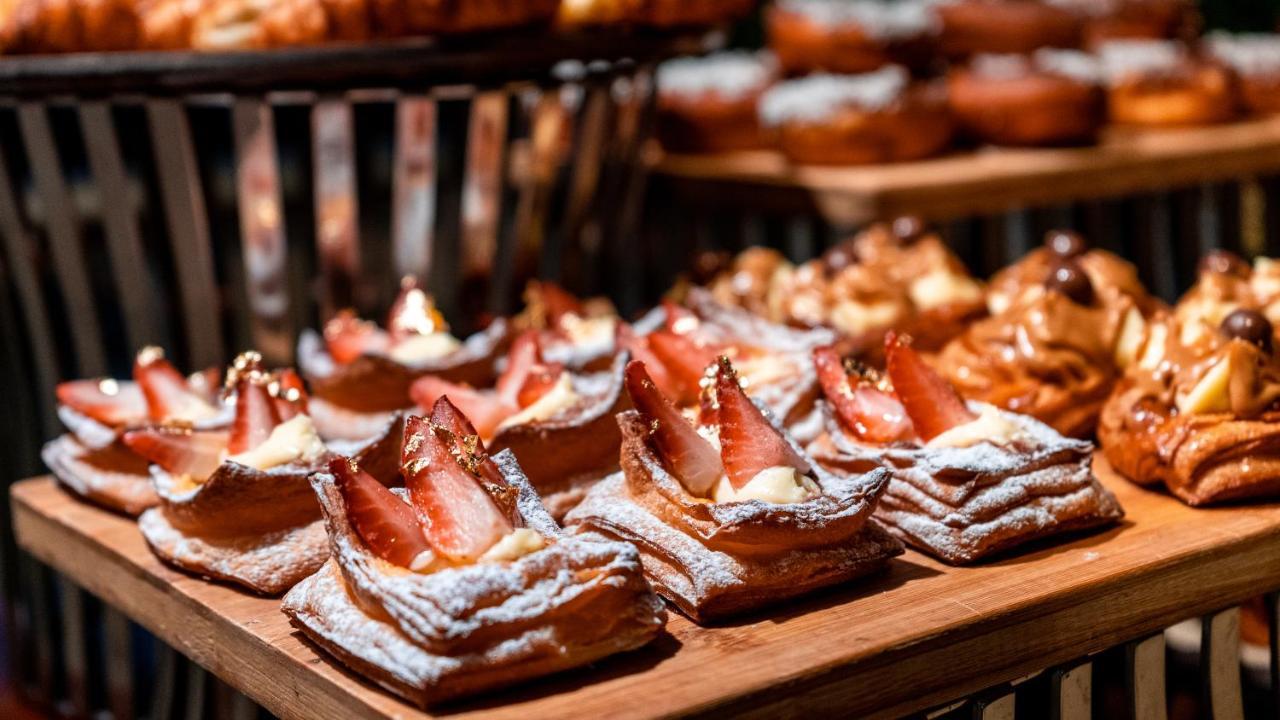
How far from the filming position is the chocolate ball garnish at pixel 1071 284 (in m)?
2.50

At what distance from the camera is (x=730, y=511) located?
181 centimetres

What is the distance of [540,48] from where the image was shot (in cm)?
294

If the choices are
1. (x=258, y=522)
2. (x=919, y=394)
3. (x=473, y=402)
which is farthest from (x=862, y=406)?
(x=258, y=522)

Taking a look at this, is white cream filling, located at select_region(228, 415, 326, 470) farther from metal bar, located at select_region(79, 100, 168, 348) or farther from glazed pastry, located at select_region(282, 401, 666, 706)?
metal bar, located at select_region(79, 100, 168, 348)

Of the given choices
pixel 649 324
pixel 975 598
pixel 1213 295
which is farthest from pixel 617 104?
pixel 975 598

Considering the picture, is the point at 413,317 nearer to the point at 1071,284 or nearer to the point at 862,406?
the point at 862,406

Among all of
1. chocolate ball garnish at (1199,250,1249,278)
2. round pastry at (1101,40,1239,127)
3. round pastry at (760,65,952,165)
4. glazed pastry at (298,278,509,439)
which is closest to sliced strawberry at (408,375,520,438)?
glazed pastry at (298,278,509,439)

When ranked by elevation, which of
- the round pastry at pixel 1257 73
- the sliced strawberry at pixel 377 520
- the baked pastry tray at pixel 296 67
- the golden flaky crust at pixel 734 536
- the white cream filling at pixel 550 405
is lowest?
the round pastry at pixel 1257 73

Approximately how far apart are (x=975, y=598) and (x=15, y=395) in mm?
2475

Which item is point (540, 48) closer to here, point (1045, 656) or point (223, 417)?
point (223, 417)

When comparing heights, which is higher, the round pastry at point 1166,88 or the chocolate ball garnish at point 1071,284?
the chocolate ball garnish at point 1071,284

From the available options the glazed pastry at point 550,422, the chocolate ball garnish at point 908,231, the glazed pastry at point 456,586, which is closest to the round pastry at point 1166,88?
the chocolate ball garnish at point 908,231

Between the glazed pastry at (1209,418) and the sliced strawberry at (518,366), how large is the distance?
3.18 feet

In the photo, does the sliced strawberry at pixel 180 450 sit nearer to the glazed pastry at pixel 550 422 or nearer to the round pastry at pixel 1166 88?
the glazed pastry at pixel 550 422
